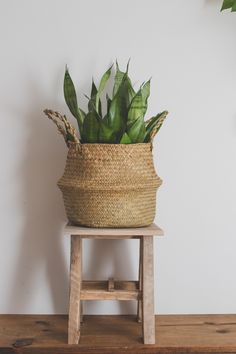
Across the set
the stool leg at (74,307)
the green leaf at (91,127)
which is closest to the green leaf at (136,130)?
the green leaf at (91,127)

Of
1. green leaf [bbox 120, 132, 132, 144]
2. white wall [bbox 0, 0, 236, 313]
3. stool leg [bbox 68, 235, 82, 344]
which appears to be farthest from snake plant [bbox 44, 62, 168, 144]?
stool leg [bbox 68, 235, 82, 344]

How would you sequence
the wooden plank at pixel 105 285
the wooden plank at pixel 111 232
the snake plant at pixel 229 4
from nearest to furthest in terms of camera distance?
the wooden plank at pixel 111 232 → the wooden plank at pixel 105 285 → the snake plant at pixel 229 4

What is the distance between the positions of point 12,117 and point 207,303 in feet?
3.34

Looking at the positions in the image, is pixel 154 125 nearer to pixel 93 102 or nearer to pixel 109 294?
pixel 93 102

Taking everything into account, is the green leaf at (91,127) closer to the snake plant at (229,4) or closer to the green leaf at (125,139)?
the green leaf at (125,139)

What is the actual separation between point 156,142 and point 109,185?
1.19 feet

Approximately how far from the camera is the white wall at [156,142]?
1.40 m

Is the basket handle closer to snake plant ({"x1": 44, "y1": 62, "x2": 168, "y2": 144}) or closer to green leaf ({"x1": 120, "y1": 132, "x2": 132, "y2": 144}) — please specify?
Result: snake plant ({"x1": 44, "y1": 62, "x2": 168, "y2": 144})

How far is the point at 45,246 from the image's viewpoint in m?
1.43

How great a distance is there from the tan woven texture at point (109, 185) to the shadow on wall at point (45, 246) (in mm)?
250

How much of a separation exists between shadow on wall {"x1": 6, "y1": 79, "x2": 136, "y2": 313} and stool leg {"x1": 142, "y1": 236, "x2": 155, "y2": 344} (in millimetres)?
265

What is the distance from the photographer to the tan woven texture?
1.15m

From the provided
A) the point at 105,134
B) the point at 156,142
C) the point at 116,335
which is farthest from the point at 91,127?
the point at 116,335

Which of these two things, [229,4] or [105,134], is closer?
[105,134]
